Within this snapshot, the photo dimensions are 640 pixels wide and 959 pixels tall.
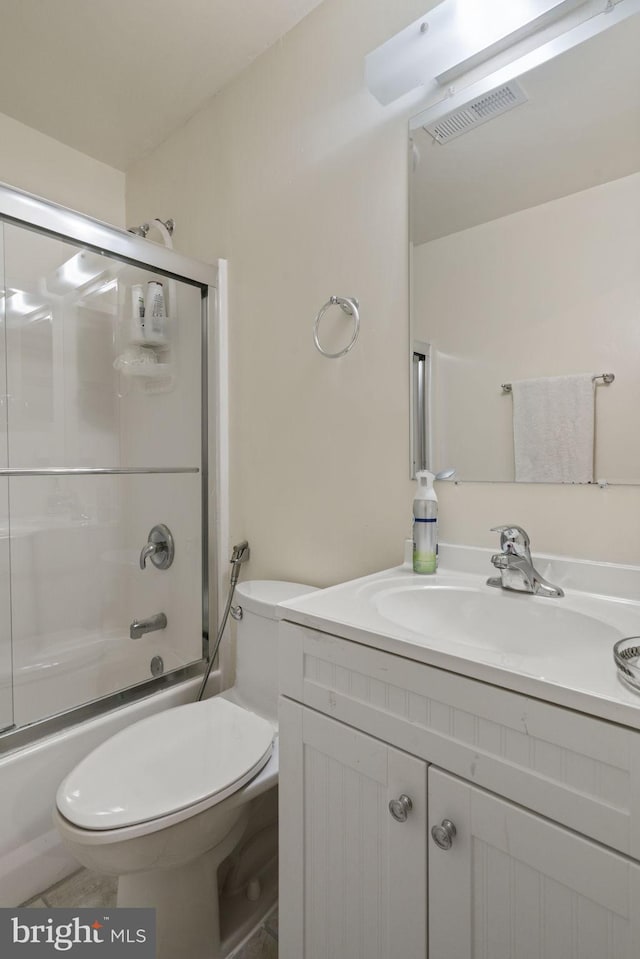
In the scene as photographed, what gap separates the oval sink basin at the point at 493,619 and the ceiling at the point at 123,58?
170 centimetres

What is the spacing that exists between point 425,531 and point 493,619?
0.79 ft

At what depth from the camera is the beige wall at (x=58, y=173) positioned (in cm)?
187

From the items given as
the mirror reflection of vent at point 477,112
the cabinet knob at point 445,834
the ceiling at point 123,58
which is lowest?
the cabinet knob at point 445,834

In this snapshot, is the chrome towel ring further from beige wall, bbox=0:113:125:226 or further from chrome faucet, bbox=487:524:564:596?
beige wall, bbox=0:113:125:226

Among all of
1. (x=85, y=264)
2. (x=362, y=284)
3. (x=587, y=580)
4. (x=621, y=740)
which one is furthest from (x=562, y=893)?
(x=85, y=264)

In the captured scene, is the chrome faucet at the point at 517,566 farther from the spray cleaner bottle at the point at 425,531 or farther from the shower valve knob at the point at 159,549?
the shower valve knob at the point at 159,549

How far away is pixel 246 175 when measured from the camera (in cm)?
168

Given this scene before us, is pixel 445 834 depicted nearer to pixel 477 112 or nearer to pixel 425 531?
pixel 425 531

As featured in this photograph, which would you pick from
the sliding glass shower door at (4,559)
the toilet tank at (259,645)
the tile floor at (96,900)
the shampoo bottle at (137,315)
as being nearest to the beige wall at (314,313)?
the toilet tank at (259,645)

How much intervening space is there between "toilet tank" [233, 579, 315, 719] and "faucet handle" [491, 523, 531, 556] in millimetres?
581

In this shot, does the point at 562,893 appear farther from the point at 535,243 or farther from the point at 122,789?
the point at 535,243

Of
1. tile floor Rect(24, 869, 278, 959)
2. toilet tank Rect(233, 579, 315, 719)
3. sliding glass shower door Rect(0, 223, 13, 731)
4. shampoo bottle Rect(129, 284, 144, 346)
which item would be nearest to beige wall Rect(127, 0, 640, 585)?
toilet tank Rect(233, 579, 315, 719)

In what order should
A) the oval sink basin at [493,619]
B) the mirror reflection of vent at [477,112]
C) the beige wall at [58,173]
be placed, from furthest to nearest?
the beige wall at [58,173] < the mirror reflection of vent at [477,112] < the oval sink basin at [493,619]

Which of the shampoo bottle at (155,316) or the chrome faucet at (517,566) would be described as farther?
the shampoo bottle at (155,316)
